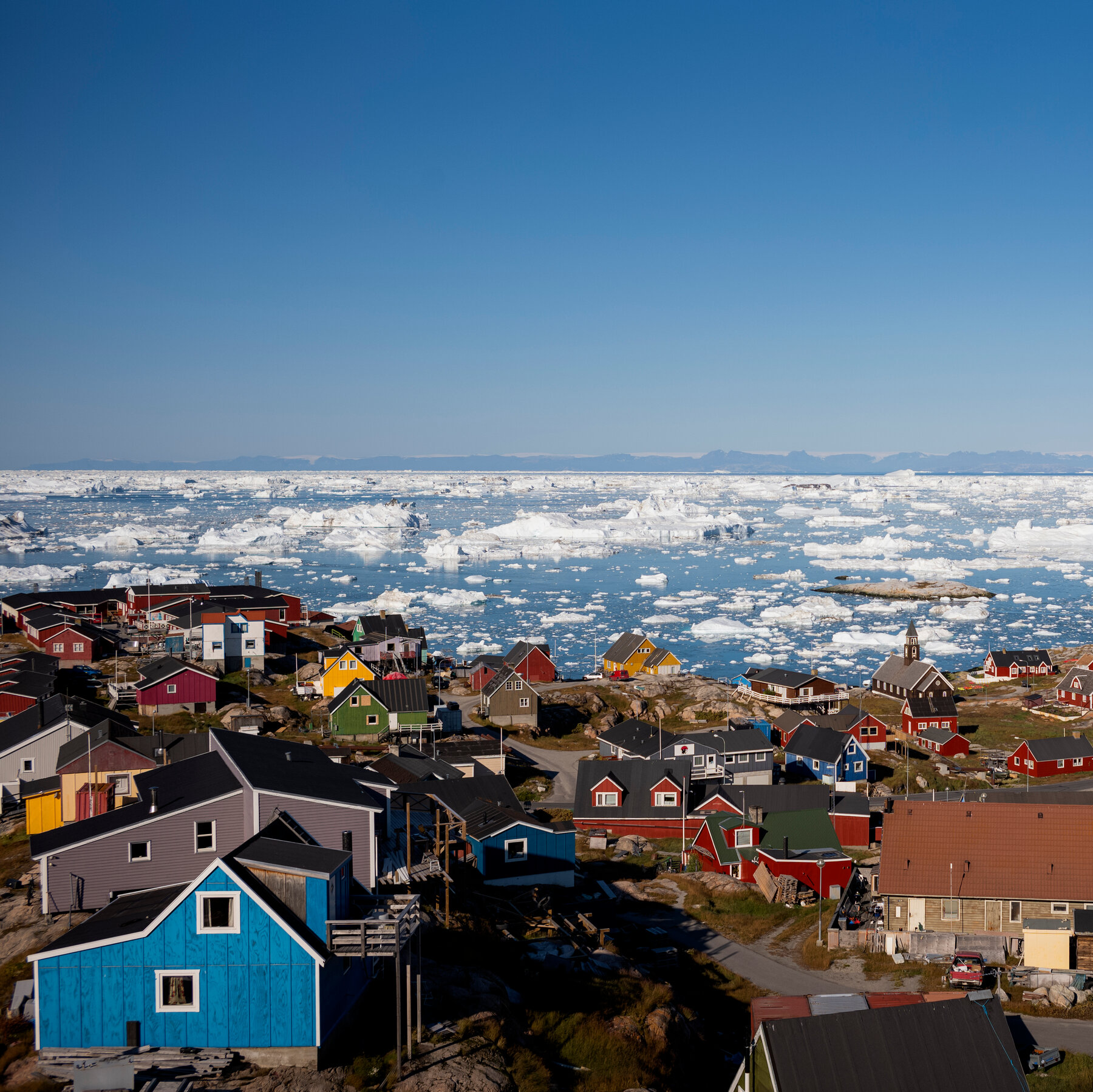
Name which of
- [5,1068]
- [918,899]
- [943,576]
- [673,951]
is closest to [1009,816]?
[918,899]

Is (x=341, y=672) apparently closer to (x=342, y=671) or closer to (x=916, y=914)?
(x=342, y=671)

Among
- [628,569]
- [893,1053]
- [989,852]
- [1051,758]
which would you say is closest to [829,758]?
[1051,758]

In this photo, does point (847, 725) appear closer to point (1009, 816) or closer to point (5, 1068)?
point (1009, 816)

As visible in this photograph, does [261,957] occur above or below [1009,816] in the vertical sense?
above

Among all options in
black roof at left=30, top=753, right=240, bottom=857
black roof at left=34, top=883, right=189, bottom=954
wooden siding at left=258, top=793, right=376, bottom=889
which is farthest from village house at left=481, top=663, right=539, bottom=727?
black roof at left=34, top=883, right=189, bottom=954

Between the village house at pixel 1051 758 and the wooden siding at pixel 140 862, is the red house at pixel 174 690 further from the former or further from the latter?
the village house at pixel 1051 758

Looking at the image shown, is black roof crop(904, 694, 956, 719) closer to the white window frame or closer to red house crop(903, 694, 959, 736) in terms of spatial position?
red house crop(903, 694, 959, 736)
